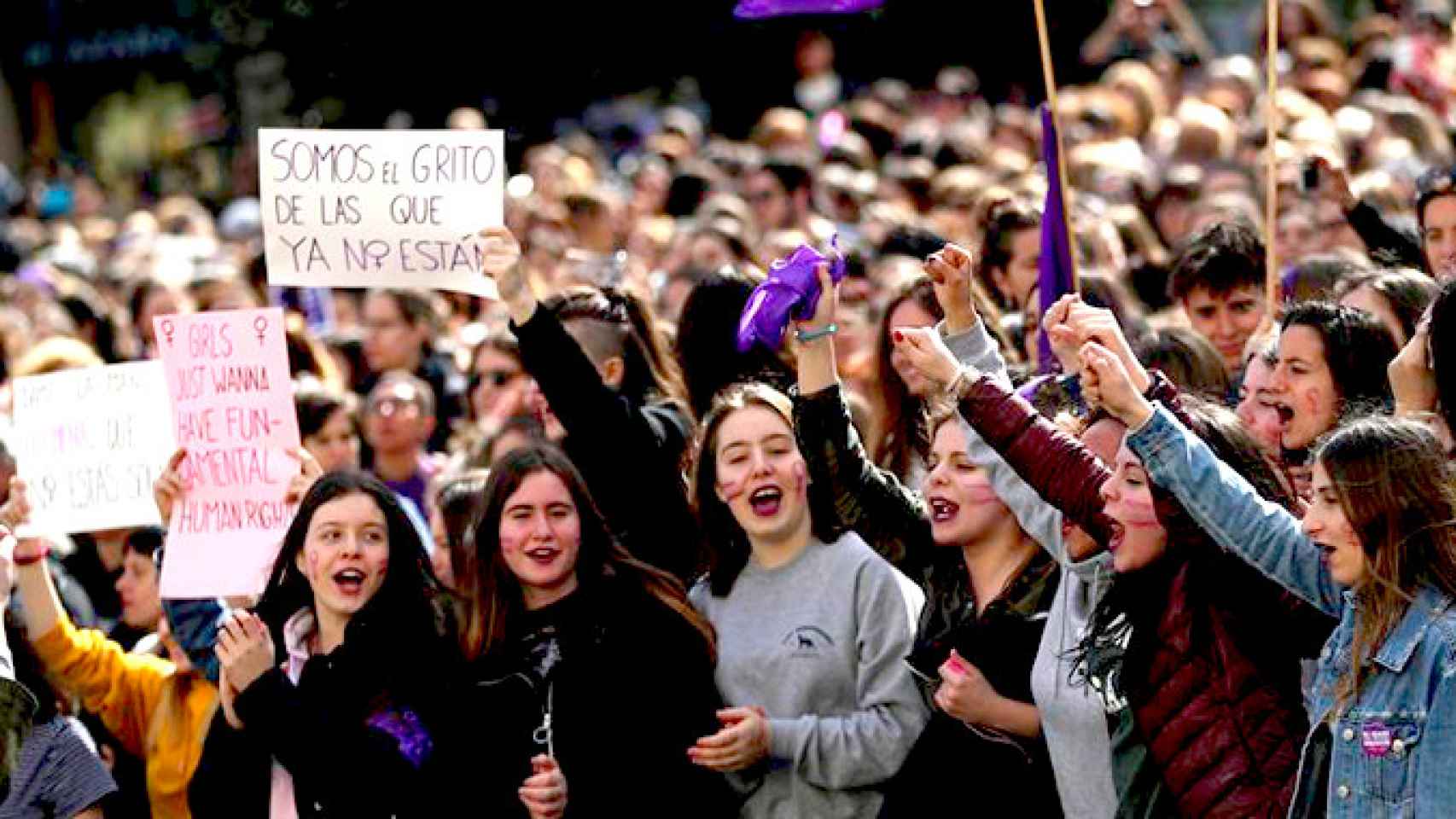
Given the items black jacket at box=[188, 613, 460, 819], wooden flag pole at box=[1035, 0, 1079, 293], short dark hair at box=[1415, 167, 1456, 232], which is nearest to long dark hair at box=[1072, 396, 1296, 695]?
wooden flag pole at box=[1035, 0, 1079, 293]

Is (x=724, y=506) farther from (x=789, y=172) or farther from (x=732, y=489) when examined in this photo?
(x=789, y=172)

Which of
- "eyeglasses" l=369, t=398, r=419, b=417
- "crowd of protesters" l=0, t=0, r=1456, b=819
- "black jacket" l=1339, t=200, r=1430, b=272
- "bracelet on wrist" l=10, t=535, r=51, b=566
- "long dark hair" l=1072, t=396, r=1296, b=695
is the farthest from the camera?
"eyeglasses" l=369, t=398, r=419, b=417

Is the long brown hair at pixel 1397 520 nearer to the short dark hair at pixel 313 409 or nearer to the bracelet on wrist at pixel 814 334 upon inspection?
the bracelet on wrist at pixel 814 334

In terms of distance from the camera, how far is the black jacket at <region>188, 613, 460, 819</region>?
631 centimetres

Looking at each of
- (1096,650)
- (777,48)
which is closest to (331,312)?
(777,48)

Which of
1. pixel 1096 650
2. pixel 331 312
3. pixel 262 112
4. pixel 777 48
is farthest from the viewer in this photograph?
pixel 262 112

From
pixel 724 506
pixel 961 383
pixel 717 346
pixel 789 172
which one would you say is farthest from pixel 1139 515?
pixel 789 172

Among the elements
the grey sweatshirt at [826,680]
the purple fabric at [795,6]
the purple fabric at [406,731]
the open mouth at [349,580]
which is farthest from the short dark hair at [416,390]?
the grey sweatshirt at [826,680]

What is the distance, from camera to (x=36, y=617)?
693 cm

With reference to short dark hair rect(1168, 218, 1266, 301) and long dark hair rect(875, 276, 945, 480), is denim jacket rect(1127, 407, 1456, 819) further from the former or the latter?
short dark hair rect(1168, 218, 1266, 301)

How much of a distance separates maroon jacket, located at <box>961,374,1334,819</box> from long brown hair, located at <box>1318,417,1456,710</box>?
35 centimetres

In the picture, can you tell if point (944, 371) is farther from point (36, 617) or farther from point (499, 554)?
point (36, 617)

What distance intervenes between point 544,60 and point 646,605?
9.19 meters

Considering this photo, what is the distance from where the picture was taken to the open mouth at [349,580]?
6520 millimetres
